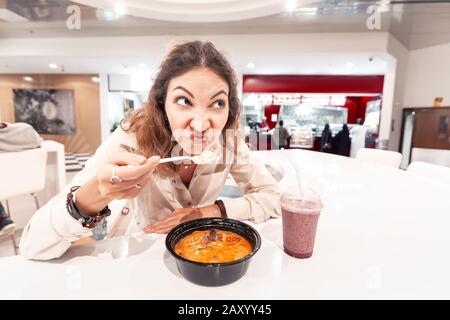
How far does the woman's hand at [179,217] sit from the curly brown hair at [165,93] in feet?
0.66

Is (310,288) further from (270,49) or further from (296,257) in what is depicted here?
(270,49)

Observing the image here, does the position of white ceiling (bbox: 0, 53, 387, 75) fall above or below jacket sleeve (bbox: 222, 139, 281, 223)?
above

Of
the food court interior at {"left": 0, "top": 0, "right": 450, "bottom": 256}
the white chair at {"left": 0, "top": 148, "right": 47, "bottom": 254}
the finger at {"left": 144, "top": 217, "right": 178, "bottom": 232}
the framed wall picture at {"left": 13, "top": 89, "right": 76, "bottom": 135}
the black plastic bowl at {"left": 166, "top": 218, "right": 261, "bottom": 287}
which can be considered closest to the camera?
the black plastic bowl at {"left": 166, "top": 218, "right": 261, "bottom": 287}

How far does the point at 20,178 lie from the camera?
6.99ft

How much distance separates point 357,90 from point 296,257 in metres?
6.98

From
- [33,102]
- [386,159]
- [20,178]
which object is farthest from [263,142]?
[33,102]

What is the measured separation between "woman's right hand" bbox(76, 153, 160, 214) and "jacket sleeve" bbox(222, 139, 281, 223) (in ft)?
1.48

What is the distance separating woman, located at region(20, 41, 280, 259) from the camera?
66cm

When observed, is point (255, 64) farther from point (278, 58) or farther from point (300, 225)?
point (300, 225)

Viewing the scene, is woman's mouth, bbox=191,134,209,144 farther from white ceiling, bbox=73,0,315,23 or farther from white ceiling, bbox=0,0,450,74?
white ceiling, bbox=73,0,315,23

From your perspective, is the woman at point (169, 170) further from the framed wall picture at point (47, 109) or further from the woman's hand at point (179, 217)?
the framed wall picture at point (47, 109)

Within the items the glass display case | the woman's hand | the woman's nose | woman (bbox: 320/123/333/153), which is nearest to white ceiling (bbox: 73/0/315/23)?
the woman's nose

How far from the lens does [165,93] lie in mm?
1021

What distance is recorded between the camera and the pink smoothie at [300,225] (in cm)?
69
